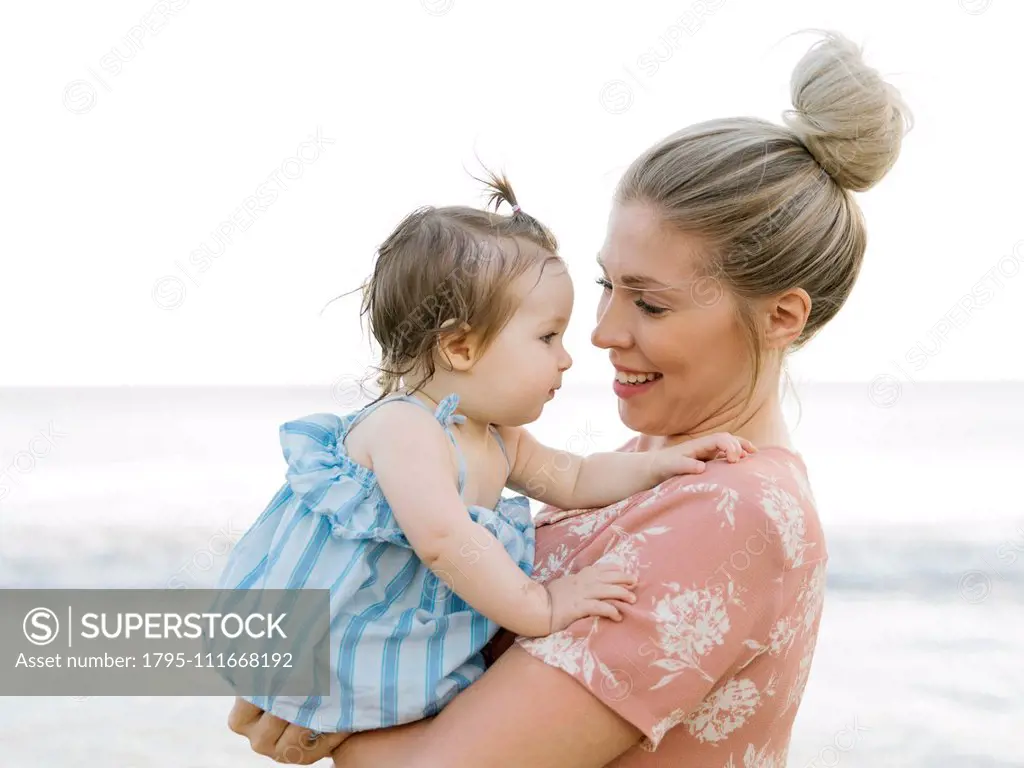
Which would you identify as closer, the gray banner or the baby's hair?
the baby's hair

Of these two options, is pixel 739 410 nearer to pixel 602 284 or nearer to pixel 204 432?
pixel 602 284

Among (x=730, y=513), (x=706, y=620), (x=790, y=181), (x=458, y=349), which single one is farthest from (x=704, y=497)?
(x=790, y=181)

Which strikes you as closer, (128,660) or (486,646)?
(486,646)

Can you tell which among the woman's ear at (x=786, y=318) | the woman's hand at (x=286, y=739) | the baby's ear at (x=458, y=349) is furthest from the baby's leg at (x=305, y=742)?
the woman's ear at (x=786, y=318)

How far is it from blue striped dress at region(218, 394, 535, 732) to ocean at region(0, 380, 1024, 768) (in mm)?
348

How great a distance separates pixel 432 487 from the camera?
1.64 meters

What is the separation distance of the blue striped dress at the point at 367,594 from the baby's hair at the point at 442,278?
112 millimetres

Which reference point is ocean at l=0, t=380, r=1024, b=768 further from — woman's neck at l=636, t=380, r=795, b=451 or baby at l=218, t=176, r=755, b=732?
baby at l=218, t=176, r=755, b=732

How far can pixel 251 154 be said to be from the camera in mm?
14477

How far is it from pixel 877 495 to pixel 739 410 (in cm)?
1115

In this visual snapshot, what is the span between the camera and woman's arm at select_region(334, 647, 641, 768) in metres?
1.50

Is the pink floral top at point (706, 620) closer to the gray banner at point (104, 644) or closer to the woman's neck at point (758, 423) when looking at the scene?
the woman's neck at point (758, 423)

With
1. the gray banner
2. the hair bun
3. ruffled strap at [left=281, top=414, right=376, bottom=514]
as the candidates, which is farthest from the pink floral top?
the gray banner

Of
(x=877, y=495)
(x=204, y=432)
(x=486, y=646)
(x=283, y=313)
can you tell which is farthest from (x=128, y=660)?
(x=204, y=432)
